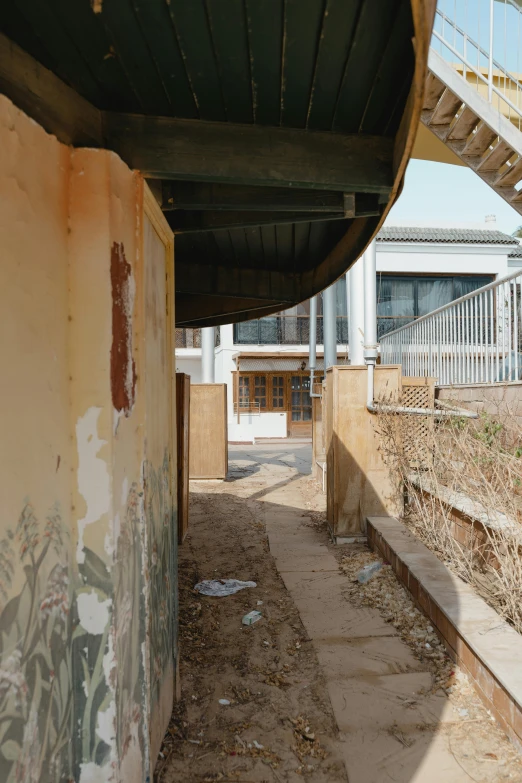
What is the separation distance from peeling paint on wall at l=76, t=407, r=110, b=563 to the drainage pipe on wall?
5010 mm

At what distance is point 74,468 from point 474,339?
7211 millimetres

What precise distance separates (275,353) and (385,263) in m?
5.30

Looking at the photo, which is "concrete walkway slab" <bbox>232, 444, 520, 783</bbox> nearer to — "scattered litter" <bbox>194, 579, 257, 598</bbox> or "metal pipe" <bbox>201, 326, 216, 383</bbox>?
"scattered litter" <bbox>194, 579, 257, 598</bbox>

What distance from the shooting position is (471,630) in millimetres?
3455

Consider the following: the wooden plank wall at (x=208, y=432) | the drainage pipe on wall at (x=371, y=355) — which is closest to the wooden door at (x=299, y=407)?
the wooden plank wall at (x=208, y=432)

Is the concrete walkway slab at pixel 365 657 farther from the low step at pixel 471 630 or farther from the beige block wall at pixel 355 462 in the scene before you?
the beige block wall at pixel 355 462

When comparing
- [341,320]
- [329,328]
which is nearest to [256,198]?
[329,328]

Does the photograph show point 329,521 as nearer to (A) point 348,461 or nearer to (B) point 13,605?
(A) point 348,461

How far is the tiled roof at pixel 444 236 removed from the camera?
20125 mm

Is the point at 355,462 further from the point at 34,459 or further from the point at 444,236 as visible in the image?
the point at 444,236

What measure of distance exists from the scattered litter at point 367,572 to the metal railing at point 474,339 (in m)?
2.85

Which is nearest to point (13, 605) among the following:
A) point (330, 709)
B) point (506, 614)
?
point (330, 709)

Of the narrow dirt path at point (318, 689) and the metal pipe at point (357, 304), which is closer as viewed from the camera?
the narrow dirt path at point (318, 689)

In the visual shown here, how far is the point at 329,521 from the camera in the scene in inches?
280
